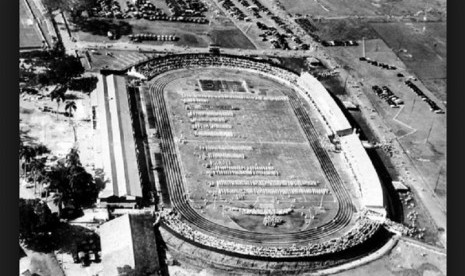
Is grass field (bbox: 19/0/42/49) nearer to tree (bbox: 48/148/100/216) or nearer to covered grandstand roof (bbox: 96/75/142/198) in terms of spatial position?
covered grandstand roof (bbox: 96/75/142/198)

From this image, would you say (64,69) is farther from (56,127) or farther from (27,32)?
(27,32)

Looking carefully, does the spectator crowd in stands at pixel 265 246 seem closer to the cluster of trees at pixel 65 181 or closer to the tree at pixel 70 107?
the cluster of trees at pixel 65 181

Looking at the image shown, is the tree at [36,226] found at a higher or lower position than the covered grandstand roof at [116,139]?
lower

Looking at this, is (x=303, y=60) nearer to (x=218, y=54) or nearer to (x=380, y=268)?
(x=218, y=54)

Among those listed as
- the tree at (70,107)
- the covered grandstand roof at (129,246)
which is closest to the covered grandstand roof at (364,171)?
the covered grandstand roof at (129,246)

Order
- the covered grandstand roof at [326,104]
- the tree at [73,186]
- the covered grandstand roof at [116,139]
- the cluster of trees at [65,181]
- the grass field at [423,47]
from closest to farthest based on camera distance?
1. the tree at [73,186]
2. the cluster of trees at [65,181]
3. the covered grandstand roof at [116,139]
4. the covered grandstand roof at [326,104]
5. the grass field at [423,47]

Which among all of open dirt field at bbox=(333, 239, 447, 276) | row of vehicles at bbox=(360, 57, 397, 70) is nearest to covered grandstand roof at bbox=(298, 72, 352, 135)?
row of vehicles at bbox=(360, 57, 397, 70)

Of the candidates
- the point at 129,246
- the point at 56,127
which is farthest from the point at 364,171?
the point at 56,127

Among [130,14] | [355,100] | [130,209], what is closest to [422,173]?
[355,100]
